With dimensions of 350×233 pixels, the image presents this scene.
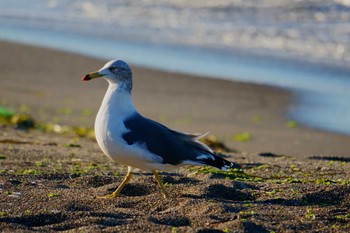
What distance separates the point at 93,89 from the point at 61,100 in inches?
41.8

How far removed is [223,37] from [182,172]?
482 inches

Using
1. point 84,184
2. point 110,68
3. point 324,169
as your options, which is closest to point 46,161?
point 84,184

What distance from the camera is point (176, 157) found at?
609 centimetres

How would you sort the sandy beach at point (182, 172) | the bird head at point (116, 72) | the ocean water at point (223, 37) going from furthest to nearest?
1. the ocean water at point (223, 37)
2. the bird head at point (116, 72)
3. the sandy beach at point (182, 172)

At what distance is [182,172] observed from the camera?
7.27 meters

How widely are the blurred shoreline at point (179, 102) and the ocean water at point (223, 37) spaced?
51cm

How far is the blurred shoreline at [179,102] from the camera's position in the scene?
10.9 meters

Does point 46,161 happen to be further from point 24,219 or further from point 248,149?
point 248,149

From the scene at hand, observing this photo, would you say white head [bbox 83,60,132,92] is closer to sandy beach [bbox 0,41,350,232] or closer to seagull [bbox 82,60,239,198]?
seagull [bbox 82,60,239,198]

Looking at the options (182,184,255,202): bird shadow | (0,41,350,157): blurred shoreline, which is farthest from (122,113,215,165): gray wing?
(0,41,350,157): blurred shoreline

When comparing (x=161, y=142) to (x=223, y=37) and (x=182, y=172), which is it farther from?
(x=223, y=37)

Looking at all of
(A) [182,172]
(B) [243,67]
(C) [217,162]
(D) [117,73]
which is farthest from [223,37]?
(C) [217,162]

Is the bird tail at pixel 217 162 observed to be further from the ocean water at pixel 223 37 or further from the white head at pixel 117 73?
the ocean water at pixel 223 37

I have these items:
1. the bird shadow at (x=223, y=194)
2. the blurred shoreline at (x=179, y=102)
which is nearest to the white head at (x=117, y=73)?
the bird shadow at (x=223, y=194)
